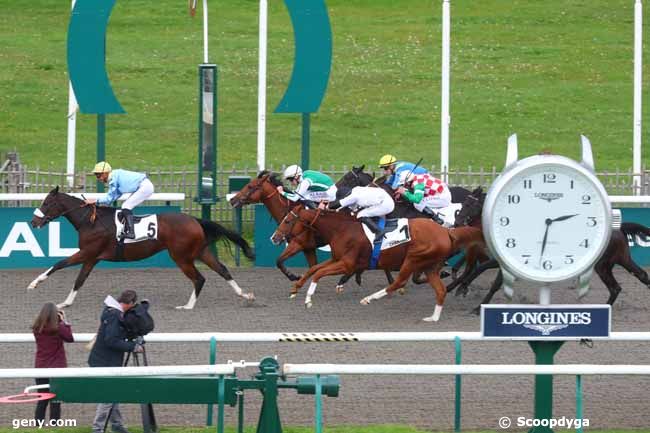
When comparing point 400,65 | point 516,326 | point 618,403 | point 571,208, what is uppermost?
point 400,65

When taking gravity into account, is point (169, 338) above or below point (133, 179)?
below

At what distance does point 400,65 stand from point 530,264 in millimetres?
26599

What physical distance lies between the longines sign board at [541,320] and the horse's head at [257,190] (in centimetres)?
865

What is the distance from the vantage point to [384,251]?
1575 centimetres

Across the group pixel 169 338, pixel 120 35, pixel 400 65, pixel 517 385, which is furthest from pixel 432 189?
pixel 120 35

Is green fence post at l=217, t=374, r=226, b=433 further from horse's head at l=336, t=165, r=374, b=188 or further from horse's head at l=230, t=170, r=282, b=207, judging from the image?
horse's head at l=336, t=165, r=374, b=188

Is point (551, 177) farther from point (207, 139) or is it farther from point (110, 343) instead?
point (207, 139)

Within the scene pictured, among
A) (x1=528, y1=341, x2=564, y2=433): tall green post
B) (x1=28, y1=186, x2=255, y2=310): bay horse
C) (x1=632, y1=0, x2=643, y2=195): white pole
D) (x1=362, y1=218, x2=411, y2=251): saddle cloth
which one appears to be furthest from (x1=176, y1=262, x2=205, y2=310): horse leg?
(x1=632, y1=0, x2=643, y2=195): white pole

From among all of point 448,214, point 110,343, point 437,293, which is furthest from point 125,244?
point 110,343

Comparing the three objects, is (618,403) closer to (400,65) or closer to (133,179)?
(133,179)

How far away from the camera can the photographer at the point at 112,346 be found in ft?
32.3

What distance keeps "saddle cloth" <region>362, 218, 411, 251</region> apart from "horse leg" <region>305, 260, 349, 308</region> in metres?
0.40

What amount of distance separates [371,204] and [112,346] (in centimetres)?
635

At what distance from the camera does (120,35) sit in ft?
122
